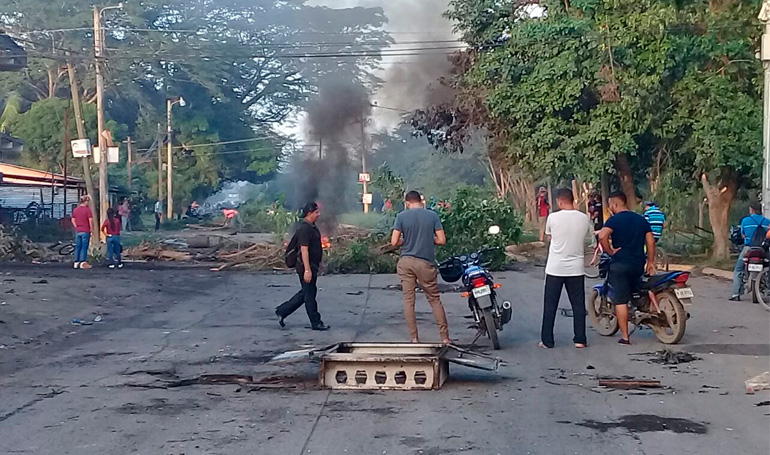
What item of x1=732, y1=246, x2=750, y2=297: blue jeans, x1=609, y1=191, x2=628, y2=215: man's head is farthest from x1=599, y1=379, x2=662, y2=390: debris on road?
x1=732, y1=246, x2=750, y2=297: blue jeans

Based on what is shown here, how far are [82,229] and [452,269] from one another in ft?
48.4

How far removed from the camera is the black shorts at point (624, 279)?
11.4 meters

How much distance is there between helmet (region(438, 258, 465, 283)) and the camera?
11852 mm

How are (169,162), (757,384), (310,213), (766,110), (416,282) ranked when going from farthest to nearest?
(169,162) < (766,110) < (310,213) < (416,282) < (757,384)

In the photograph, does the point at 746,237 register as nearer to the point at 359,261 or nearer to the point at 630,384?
the point at 630,384

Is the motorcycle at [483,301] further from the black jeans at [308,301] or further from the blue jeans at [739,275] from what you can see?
the blue jeans at [739,275]

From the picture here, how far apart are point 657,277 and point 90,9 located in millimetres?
48966

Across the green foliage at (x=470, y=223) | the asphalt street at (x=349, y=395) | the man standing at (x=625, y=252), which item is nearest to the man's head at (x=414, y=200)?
the asphalt street at (x=349, y=395)

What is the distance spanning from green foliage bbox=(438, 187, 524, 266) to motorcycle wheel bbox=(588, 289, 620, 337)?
35.5 ft

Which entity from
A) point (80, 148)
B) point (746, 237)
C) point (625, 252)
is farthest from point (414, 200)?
point (80, 148)

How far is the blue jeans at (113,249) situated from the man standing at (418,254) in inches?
614

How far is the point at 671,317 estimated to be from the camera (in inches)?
449

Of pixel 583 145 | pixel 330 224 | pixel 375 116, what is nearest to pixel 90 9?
pixel 375 116

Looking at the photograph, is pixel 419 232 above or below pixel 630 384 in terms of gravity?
above
